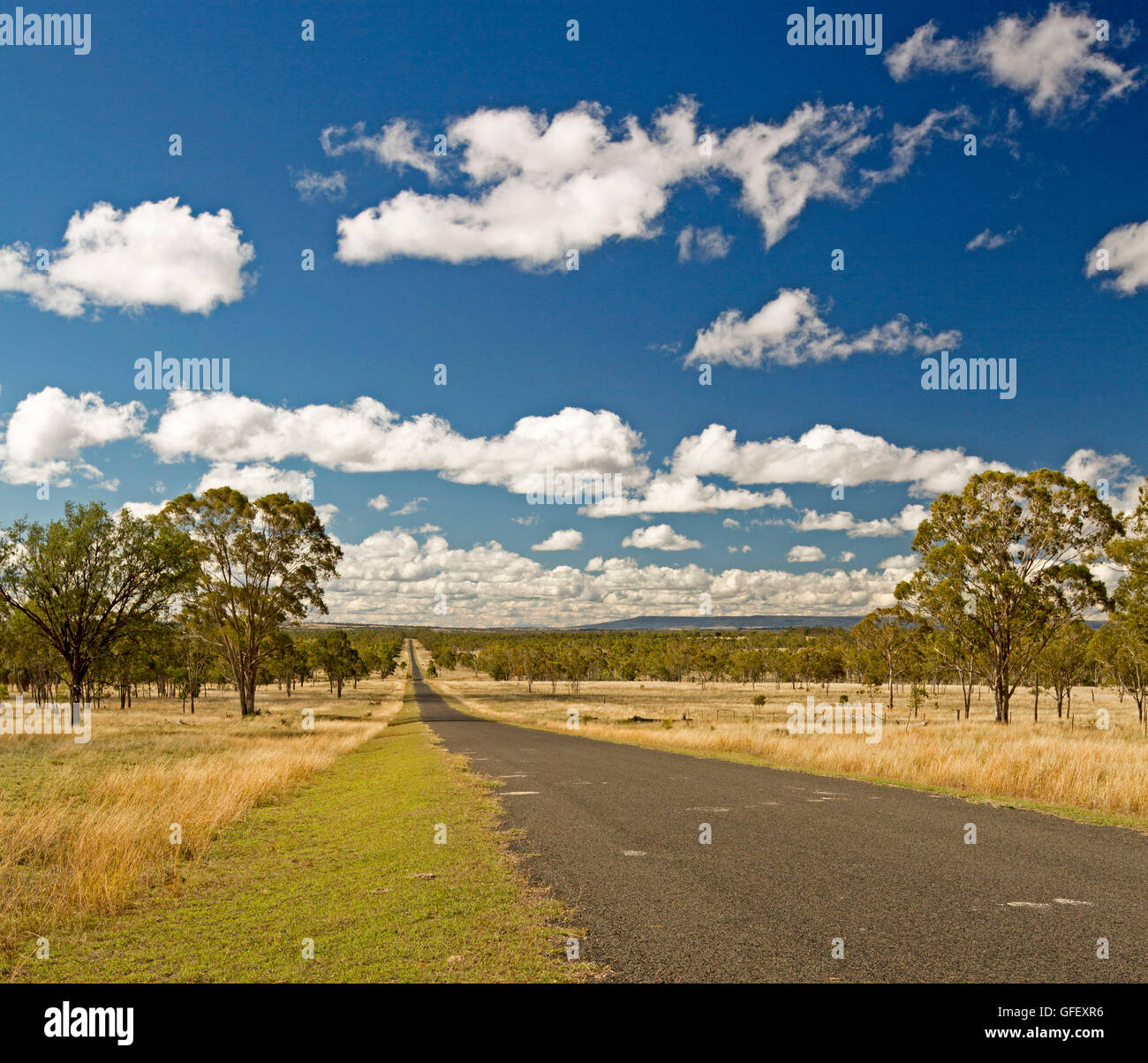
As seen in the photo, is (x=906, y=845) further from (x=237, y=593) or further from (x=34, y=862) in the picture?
(x=237, y=593)

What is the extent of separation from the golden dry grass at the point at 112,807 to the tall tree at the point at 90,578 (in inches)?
371

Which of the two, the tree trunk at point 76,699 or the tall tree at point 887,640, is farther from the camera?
the tall tree at point 887,640

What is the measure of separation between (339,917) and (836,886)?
18.3 feet

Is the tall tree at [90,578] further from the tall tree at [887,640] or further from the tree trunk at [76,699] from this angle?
the tall tree at [887,640]

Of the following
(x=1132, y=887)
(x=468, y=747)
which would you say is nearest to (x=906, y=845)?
(x=1132, y=887)

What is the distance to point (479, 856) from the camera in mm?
10039

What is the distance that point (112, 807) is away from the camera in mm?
14281

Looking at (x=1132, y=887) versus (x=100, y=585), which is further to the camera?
(x=100, y=585)

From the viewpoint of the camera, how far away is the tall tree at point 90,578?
1479 inches

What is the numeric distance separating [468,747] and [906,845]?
2020 cm

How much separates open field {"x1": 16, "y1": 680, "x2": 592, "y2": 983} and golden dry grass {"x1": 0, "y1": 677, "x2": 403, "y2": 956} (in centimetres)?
48

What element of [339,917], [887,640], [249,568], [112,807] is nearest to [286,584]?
[249,568]

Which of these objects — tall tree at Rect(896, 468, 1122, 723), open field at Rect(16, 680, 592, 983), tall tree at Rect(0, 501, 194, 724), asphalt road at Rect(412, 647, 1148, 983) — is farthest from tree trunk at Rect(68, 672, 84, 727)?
tall tree at Rect(896, 468, 1122, 723)

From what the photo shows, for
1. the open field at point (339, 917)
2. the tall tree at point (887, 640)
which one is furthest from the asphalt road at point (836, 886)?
the tall tree at point (887, 640)
